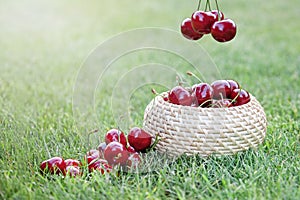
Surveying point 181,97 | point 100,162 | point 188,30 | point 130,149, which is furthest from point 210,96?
point 100,162

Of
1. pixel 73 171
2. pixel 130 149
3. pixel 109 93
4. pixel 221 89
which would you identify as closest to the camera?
pixel 73 171

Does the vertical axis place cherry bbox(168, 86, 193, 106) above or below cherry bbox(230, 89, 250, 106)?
above

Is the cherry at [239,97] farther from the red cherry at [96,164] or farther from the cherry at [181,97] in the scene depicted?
the red cherry at [96,164]

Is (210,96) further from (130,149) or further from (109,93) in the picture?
(109,93)

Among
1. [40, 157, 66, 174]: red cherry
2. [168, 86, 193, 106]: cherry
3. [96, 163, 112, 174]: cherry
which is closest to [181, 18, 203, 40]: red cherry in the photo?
[168, 86, 193, 106]: cherry

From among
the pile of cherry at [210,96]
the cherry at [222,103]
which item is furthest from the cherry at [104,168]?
the cherry at [222,103]

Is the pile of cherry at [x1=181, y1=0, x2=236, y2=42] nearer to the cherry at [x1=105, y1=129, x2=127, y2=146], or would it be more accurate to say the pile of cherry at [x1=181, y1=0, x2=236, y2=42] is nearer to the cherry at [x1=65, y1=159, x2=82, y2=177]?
the cherry at [x1=105, y1=129, x2=127, y2=146]
